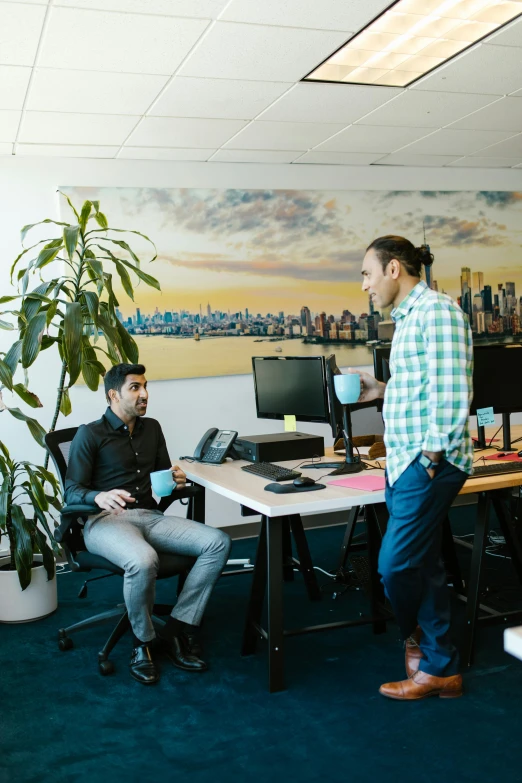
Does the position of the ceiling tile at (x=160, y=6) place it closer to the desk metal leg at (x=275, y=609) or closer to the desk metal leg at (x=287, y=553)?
the desk metal leg at (x=275, y=609)

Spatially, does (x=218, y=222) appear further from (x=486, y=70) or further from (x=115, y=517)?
(x=115, y=517)

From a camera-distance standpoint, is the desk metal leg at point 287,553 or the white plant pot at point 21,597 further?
the desk metal leg at point 287,553

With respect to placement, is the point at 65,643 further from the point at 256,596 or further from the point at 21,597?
the point at 256,596

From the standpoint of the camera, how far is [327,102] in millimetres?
4258

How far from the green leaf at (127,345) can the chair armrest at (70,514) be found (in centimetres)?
106

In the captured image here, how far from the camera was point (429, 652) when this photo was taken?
2.90 m

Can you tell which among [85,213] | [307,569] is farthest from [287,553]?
[85,213]

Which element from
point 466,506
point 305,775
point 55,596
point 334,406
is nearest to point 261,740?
point 305,775

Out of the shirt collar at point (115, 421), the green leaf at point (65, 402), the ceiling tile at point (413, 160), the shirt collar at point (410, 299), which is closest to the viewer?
the shirt collar at point (410, 299)

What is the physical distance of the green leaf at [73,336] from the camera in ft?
12.6

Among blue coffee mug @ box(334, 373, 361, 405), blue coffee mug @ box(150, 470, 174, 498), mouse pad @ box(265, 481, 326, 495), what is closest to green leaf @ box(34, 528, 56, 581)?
blue coffee mug @ box(150, 470, 174, 498)

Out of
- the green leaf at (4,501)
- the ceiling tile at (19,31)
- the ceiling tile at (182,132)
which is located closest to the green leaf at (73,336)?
the green leaf at (4,501)

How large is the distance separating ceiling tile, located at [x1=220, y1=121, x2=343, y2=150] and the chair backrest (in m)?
2.17

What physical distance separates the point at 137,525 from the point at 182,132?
2.42 meters
